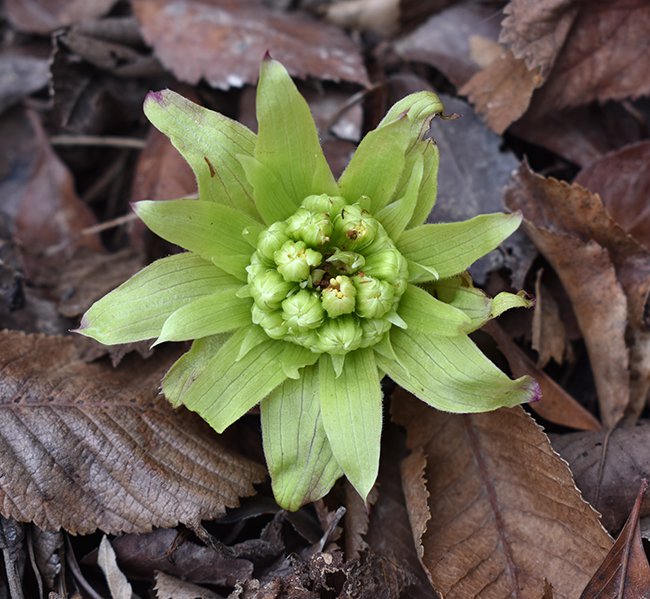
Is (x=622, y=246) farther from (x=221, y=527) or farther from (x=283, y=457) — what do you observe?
(x=221, y=527)

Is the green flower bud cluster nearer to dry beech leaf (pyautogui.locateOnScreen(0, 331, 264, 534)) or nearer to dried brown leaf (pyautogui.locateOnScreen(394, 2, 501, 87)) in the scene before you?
dry beech leaf (pyautogui.locateOnScreen(0, 331, 264, 534))

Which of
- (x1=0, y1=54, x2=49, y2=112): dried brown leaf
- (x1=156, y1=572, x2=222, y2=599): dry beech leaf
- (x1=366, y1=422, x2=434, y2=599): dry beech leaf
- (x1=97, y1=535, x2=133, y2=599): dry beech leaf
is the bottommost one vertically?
(x1=97, y1=535, x2=133, y2=599): dry beech leaf

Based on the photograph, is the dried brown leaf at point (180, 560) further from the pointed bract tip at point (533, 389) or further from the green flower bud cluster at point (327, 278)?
the pointed bract tip at point (533, 389)

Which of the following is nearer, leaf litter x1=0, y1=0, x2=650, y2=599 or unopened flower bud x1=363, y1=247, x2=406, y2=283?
unopened flower bud x1=363, y1=247, x2=406, y2=283

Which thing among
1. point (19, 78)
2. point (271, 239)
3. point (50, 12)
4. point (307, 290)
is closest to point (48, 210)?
point (19, 78)

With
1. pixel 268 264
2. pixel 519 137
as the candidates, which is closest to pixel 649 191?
pixel 519 137

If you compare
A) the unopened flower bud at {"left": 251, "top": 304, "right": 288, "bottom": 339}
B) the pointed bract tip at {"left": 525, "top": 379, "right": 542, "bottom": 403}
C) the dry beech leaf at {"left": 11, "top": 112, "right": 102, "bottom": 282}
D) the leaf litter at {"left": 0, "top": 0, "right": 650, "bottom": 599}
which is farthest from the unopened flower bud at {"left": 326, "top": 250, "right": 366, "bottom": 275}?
the dry beech leaf at {"left": 11, "top": 112, "right": 102, "bottom": 282}

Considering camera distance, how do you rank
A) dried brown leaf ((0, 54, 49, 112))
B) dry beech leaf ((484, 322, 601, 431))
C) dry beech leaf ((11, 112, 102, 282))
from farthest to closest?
dried brown leaf ((0, 54, 49, 112))
dry beech leaf ((11, 112, 102, 282))
dry beech leaf ((484, 322, 601, 431))

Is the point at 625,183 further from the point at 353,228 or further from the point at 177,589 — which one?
the point at 177,589

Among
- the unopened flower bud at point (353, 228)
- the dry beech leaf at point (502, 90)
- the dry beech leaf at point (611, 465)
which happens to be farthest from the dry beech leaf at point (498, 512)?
the dry beech leaf at point (502, 90)
